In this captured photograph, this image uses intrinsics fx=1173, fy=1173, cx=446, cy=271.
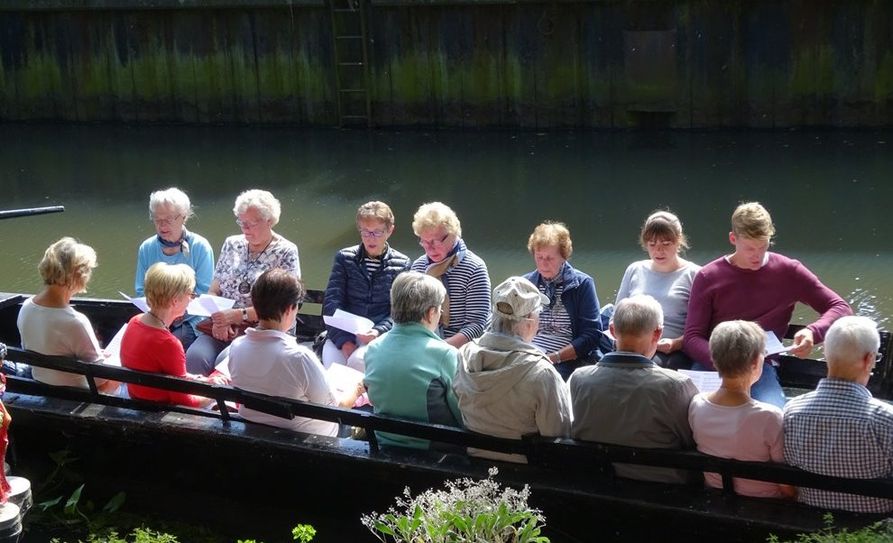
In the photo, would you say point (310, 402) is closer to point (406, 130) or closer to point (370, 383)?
point (370, 383)

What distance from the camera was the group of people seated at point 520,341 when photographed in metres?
3.85

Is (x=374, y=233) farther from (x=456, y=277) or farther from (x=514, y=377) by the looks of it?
(x=514, y=377)

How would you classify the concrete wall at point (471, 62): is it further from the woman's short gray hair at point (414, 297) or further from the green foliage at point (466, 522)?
the green foliage at point (466, 522)

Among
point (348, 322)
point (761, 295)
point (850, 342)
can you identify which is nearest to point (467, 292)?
point (348, 322)

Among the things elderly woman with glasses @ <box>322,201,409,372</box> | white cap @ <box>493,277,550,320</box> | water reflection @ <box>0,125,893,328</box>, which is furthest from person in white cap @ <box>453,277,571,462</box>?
water reflection @ <box>0,125,893,328</box>

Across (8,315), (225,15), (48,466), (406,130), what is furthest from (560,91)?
(48,466)

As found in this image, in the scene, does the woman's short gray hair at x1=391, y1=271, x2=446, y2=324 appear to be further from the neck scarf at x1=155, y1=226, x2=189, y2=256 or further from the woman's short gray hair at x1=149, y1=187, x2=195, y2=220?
the neck scarf at x1=155, y1=226, x2=189, y2=256

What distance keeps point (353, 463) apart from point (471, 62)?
1046 cm

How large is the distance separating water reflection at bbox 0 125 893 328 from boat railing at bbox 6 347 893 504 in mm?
3793

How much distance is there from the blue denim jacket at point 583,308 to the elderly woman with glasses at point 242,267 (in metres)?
1.36

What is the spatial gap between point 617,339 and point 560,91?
10389 millimetres

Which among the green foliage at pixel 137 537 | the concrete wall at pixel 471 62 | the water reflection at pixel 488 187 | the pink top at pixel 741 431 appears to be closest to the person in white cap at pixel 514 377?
the pink top at pixel 741 431

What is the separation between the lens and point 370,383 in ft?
14.7

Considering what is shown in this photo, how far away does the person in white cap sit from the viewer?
160 inches
